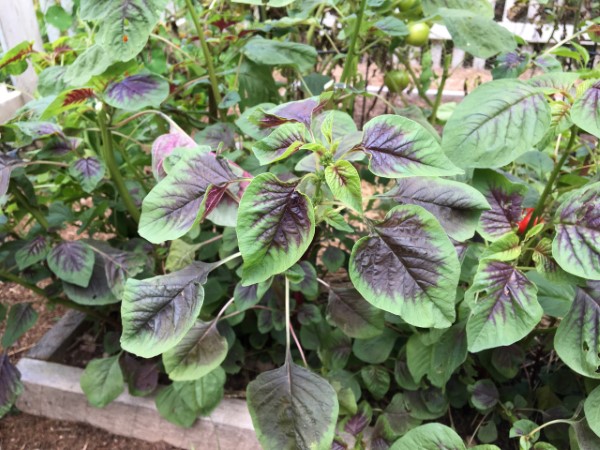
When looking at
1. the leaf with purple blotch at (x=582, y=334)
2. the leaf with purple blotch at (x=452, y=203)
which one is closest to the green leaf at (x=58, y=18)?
the leaf with purple blotch at (x=452, y=203)

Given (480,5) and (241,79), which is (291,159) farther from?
(480,5)

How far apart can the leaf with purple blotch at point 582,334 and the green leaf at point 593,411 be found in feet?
0.25

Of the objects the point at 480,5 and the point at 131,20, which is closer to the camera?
the point at 131,20

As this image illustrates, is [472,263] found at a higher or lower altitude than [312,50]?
lower

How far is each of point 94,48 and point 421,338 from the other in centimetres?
83

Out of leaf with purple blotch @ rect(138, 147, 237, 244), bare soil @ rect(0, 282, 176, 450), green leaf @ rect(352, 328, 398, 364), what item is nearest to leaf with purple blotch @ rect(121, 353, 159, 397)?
bare soil @ rect(0, 282, 176, 450)

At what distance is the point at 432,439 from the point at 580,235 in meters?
0.36

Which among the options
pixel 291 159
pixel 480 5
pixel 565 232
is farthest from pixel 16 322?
pixel 480 5

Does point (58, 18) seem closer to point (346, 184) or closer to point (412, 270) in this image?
point (346, 184)

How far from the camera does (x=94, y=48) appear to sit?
99 centimetres

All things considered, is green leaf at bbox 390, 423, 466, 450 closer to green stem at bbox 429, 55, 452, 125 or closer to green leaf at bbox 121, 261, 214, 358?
green leaf at bbox 121, 261, 214, 358

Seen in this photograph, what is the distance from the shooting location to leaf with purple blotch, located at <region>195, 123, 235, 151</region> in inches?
44.7

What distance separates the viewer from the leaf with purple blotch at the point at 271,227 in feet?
2.00

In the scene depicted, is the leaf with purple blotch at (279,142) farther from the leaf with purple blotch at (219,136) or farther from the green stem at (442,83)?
the green stem at (442,83)
